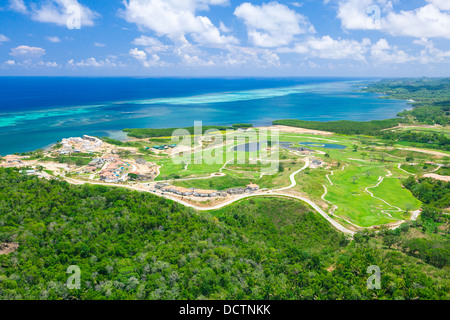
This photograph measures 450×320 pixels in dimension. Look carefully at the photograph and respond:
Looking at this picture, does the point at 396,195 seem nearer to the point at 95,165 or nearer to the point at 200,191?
the point at 200,191

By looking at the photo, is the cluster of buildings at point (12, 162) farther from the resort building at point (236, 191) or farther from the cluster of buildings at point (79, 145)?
the resort building at point (236, 191)

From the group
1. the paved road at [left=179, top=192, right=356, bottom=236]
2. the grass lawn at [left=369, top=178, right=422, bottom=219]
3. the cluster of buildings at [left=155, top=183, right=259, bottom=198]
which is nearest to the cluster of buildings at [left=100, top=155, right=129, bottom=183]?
the cluster of buildings at [left=155, top=183, right=259, bottom=198]

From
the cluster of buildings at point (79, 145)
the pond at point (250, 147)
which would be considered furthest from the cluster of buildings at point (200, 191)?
the cluster of buildings at point (79, 145)

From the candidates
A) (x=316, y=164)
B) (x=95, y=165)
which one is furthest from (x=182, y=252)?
(x=316, y=164)

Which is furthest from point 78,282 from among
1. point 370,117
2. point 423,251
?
point 370,117
